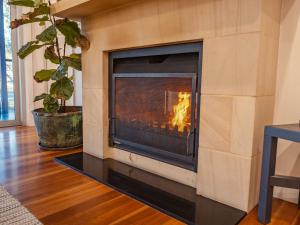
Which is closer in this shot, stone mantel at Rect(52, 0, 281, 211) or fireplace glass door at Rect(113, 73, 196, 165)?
stone mantel at Rect(52, 0, 281, 211)

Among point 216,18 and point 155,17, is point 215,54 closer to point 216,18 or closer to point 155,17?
point 216,18

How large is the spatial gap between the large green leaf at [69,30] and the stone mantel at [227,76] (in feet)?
1.38

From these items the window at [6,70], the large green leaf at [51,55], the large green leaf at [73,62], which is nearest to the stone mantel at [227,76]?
the large green leaf at [73,62]

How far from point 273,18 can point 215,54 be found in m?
Answer: 0.30

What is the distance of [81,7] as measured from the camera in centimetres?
161

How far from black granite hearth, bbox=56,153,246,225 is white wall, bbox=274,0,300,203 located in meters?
0.34

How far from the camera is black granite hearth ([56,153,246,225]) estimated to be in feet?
3.58

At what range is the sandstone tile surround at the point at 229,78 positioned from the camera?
1.06 m

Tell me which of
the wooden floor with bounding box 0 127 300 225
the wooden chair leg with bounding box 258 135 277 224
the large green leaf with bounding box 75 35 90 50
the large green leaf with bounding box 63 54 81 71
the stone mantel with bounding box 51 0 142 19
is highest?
the stone mantel with bounding box 51 0 142 19

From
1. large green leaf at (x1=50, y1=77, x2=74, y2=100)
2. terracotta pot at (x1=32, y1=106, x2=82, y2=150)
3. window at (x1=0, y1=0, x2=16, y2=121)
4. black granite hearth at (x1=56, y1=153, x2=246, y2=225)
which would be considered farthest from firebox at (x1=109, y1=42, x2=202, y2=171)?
window at (x1=0, y1=0, x2=16, y2=121)

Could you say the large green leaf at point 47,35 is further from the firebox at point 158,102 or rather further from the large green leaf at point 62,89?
the firebox at point 158,102

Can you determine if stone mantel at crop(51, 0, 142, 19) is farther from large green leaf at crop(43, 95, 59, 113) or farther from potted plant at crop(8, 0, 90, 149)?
large green leaf at crop(43, 95, 59, 113)

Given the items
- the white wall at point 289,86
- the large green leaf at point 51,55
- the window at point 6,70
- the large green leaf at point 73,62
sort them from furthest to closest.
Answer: the window at point 6,70, the large green leaf at point 51,55, the large green leaf at point 73,62, the white wall at point 289,86

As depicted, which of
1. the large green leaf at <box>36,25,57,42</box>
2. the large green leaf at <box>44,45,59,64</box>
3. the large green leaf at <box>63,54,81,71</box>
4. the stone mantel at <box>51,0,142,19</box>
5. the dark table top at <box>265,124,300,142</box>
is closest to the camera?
the dark table top at <box>265,124,300,142</box>
